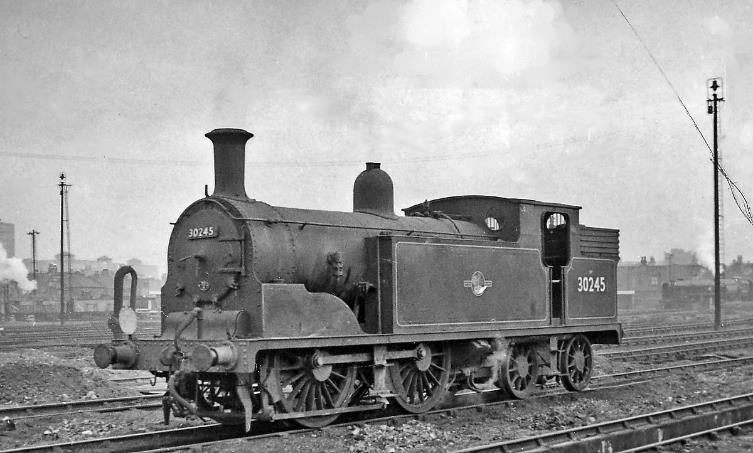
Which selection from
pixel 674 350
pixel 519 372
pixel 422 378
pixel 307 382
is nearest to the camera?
pixel 307 382

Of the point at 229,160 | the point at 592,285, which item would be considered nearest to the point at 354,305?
the point at 229,160

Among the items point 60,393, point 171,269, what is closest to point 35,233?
point 60,393

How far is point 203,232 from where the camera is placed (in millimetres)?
9195

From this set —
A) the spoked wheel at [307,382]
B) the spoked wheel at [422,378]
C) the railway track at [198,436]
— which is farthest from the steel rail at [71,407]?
the spoked wheel at [422,378]

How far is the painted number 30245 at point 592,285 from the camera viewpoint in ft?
42.2

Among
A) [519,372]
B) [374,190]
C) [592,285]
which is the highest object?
[374,190]

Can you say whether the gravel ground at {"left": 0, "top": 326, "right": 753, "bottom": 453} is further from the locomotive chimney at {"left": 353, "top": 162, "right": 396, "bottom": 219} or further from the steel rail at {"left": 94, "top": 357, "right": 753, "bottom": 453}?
the locomotive chimney at {"left": 353, "top": 162, "right": 396, "bottom": 219}

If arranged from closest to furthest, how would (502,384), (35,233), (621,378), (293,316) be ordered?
(293,316) → (502,384) → (621,378) → (35,233)

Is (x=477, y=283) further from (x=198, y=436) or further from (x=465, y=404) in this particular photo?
(x=198, y=436)

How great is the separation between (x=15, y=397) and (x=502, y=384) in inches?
293

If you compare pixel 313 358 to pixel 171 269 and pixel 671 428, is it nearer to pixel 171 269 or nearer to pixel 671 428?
pixel 171 269

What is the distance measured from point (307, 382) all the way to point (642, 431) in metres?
3.68

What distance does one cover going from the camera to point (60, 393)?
42.5 feet

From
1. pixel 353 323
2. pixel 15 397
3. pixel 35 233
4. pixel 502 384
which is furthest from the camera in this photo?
pixel 35 233
